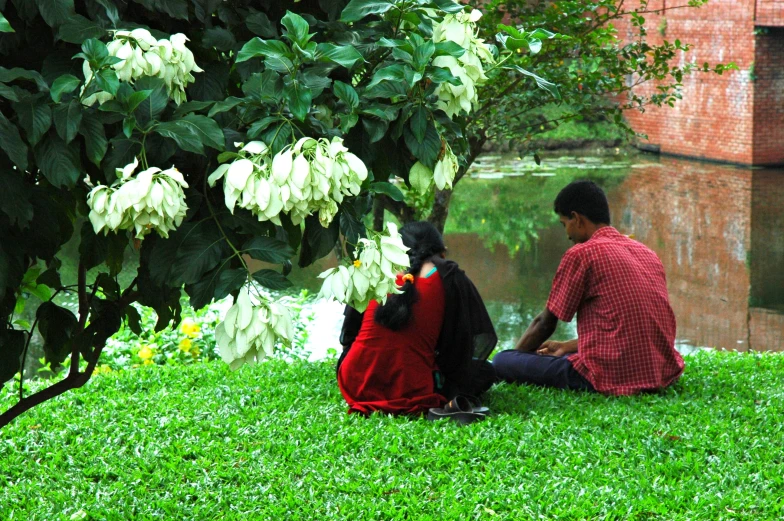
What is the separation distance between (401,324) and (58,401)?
195 centimetres

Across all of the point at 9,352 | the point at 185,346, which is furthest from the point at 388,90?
the point at 185,346

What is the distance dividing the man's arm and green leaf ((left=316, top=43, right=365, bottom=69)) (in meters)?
3.42

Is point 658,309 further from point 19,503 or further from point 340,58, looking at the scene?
point 340,58

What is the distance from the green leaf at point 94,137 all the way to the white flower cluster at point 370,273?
472 millimetres

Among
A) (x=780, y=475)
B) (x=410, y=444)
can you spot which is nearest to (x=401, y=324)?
(x=410, y=444)

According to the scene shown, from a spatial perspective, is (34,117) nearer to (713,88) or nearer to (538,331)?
(538,331)

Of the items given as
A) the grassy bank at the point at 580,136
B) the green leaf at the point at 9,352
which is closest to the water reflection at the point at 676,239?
the grassy bank at the point at 580,136

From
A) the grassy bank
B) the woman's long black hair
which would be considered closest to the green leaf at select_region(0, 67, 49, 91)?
the woman's long black hair

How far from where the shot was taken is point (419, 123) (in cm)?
174

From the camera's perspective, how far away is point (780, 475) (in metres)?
3.61

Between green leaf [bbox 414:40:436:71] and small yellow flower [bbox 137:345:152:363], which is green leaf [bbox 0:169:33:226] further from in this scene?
small yellow flower [bbox 137:345:152:363]

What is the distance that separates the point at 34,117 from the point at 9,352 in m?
1.01

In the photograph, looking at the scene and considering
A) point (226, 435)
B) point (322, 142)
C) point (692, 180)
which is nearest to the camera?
point (322, 142)

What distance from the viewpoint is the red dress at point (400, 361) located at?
4.59m
